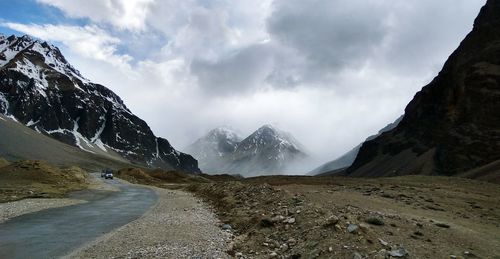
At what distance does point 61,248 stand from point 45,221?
12.4 meters

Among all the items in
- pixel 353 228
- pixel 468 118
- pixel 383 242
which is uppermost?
pixel 468 118

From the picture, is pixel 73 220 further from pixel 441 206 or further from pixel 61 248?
pixel 441 206

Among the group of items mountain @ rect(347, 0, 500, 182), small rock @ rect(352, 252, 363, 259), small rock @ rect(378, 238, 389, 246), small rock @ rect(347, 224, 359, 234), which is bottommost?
small rock @ rect(352, 252, 363, 259)

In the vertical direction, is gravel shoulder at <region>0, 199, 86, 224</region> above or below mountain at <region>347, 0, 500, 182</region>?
below

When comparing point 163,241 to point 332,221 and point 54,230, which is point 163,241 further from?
point 54,230

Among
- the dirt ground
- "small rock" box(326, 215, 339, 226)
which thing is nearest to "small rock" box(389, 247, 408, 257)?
"small rock" box(326, 215, 339, 226)

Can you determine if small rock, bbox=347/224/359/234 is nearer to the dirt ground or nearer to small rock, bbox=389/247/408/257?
small rock, bbox=389/247/408/257

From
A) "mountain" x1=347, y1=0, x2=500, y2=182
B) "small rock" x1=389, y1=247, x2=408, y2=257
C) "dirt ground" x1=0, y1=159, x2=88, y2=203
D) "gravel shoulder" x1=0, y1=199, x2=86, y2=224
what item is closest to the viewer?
"small rock" x1=389, y1=247, x2=408, y2=257

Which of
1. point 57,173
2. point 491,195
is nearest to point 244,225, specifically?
point 491,195

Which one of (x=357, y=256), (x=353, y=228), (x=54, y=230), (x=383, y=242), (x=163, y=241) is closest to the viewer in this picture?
(x=357, y=256)

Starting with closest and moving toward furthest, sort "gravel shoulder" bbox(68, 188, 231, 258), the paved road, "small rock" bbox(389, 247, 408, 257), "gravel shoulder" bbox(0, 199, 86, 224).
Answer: "small rock" bbox(389, 247, 408, 257), "gravel shoulder" bbox(68, 188, 231, 258), the paved road, "gravel shoulder" bbox(0, 199, 86, 224)

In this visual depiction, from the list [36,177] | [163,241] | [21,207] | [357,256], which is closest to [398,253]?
[357,256]

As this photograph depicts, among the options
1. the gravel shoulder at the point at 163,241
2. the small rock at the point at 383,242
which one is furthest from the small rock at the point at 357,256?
the gravel shoulder at the point at 163,241

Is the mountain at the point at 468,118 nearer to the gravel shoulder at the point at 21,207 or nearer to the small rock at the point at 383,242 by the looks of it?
the gravel shoulder at the point at 21,207
